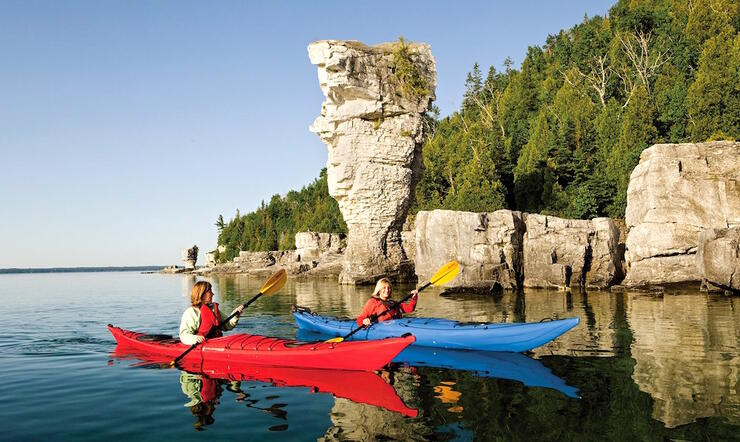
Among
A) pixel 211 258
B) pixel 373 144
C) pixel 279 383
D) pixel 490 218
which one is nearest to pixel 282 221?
pixel 211 258

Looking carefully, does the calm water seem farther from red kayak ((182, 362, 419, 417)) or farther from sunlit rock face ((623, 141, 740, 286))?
sunlit rock face ((623, 141, 740, 286))

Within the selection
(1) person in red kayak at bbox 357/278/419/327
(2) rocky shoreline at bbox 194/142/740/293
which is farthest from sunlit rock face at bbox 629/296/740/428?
(2) rocky shoreline at bbox 194/142/740/293

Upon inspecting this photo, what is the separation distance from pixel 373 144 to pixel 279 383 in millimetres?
22621

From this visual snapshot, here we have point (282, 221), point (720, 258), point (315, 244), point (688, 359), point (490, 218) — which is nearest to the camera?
point (688, 359)

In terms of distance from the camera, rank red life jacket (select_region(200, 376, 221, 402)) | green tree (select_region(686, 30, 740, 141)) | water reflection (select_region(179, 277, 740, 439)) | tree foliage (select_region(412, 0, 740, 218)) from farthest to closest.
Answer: tree foliage (select_region(412, 0, 740, 218)) < green tree (select_region(686, 30, 740, 141)) < red life jacket (select_region(200, 376, 221, 402)) < water reflection (select_region(179, 277, 740, 439))

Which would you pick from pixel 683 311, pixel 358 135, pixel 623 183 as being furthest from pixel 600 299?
pixel 358 135

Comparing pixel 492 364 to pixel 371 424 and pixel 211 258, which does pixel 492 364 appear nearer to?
pixel 371 424

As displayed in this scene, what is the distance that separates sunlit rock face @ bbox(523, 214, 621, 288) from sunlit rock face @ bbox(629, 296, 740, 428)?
7.13m

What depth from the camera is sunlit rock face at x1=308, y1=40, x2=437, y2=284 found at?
94.6 feet

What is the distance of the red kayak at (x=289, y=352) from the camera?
757cm

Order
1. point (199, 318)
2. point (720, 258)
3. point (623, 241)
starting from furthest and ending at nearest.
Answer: point (623, 241)
point (720, 258)
point (199, 318)

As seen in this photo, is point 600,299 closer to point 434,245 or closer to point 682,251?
point 682,251

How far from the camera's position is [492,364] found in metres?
8.42

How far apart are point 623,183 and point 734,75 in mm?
7675
